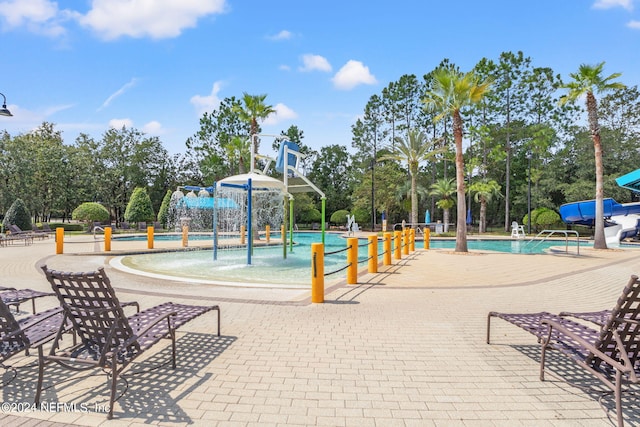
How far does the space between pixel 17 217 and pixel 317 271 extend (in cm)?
2905

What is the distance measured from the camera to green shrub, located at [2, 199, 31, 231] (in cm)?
2644

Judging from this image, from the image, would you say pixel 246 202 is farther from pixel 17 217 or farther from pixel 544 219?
pixel 544 219

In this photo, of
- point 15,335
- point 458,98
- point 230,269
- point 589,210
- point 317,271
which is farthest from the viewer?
point 589,210

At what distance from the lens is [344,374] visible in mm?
3838

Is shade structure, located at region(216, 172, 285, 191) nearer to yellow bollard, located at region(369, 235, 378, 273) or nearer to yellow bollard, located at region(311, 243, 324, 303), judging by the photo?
yellow bollard, located at region(369, 235, 378, 273)

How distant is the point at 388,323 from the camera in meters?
5.64

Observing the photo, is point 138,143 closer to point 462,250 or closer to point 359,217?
point 359,217

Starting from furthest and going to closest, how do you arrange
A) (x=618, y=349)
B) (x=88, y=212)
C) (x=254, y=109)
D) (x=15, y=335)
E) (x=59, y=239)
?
(x=88, y=212) → (x=254, y=109) → (x=59, y=239) → (x=15, y=335) → (x=618, y=349)

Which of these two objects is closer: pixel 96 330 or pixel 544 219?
pixel 96 330

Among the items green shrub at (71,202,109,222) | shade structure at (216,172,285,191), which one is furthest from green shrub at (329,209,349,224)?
shade structure at (216,172,285,191)

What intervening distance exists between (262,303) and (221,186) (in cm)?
692

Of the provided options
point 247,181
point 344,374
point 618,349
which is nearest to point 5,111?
point 247,181

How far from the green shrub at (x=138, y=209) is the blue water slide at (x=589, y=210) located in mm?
36158

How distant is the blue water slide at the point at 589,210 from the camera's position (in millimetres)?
27234
